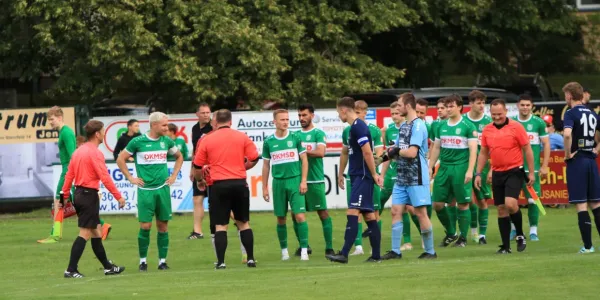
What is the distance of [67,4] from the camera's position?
29266 mm

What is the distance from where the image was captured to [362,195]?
15.1 metres

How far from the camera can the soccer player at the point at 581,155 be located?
1551cm

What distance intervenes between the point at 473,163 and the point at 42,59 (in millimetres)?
18577

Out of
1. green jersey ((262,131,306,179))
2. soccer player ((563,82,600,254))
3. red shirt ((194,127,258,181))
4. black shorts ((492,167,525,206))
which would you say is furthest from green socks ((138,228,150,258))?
soccer player ((563,82,600,254))

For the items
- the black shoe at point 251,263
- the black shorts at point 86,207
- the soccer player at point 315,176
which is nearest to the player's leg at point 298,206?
the soccer player at point 315,176

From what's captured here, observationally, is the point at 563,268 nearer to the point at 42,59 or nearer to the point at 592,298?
the point at 592,298

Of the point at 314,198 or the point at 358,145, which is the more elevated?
the point at 358,145

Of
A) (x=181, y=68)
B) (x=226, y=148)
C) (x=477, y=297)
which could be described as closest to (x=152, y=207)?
(x=226, y=148)

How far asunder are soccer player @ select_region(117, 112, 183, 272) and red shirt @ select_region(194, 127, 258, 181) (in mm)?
965

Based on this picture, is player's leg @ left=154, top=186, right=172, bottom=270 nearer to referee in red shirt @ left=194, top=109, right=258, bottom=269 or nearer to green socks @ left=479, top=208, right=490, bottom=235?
referee in red shirt @ left=194, top=109, right=258, bottom=269

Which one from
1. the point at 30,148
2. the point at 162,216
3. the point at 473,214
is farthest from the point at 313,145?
the point at 30,148

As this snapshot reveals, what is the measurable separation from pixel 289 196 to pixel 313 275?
2.90 m

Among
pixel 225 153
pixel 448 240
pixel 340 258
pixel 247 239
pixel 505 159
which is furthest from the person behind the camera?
pixel 448 240

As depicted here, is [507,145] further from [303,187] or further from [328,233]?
[328,233]
